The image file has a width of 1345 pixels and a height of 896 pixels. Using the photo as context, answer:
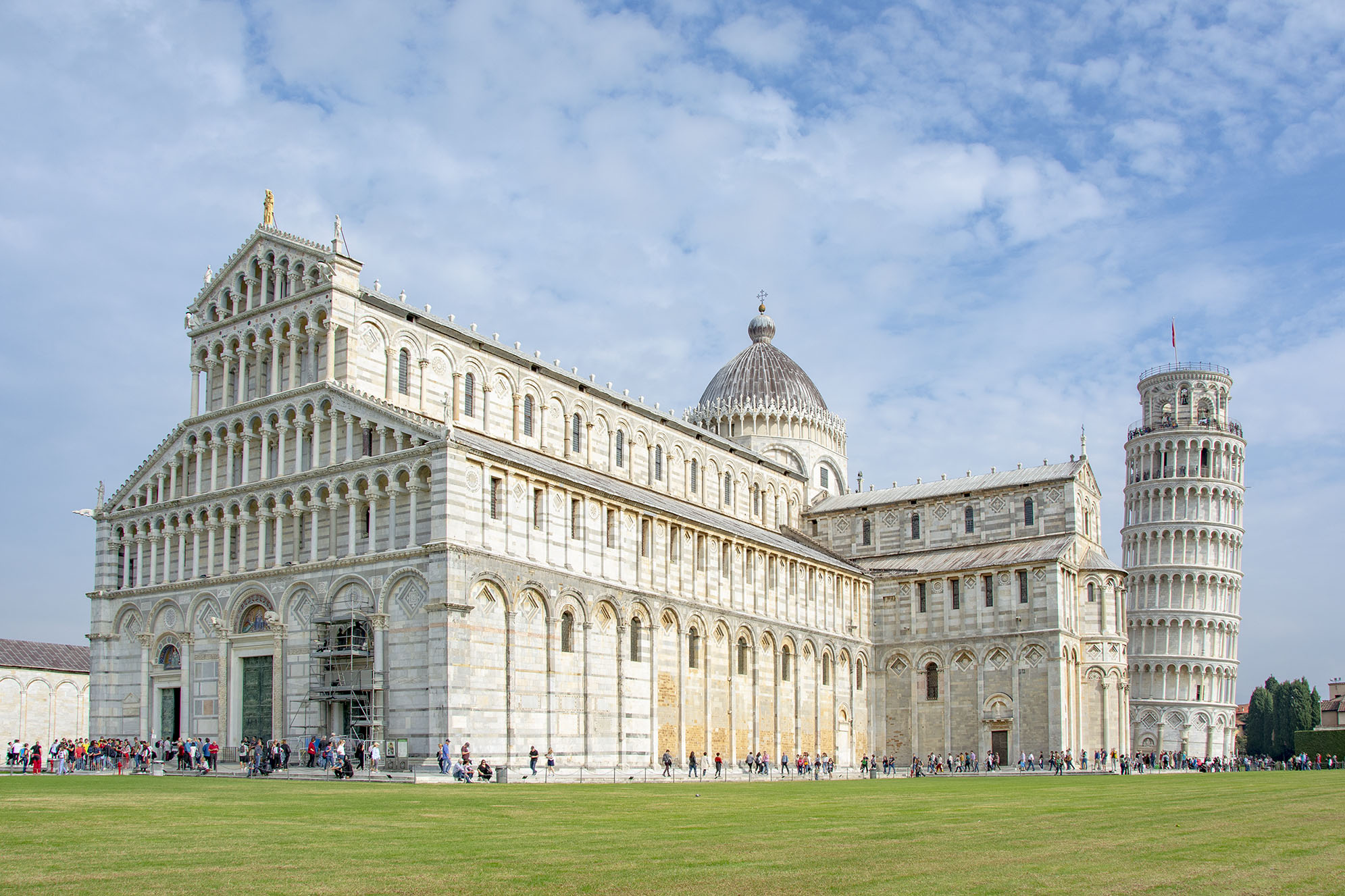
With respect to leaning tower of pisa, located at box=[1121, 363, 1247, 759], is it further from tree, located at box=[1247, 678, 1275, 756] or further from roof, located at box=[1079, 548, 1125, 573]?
roof, located at box=[1079, 548, 1125, 573]

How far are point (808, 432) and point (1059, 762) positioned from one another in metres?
29.2

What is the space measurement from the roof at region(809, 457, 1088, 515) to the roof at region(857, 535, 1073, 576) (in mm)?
3487

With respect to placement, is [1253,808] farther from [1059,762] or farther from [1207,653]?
[1207,653]

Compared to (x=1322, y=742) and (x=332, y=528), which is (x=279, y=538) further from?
(x=1322, y=742)

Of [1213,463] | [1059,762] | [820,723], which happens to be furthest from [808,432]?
[1213,463]

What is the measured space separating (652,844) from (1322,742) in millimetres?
98404

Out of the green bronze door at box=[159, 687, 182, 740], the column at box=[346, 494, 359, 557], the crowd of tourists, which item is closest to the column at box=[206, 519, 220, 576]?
the green bronze door at box=[159, 687, 182, 740]

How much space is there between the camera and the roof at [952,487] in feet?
244

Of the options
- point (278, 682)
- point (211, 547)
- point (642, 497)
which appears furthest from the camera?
point (642, 497)

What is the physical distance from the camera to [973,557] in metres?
73.5

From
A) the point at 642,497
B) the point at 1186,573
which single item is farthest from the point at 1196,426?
the point at 642,497

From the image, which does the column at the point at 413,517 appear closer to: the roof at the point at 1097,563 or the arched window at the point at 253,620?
the arched window at the point at 253,620

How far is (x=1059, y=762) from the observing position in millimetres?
64312

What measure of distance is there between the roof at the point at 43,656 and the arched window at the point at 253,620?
29304mm
